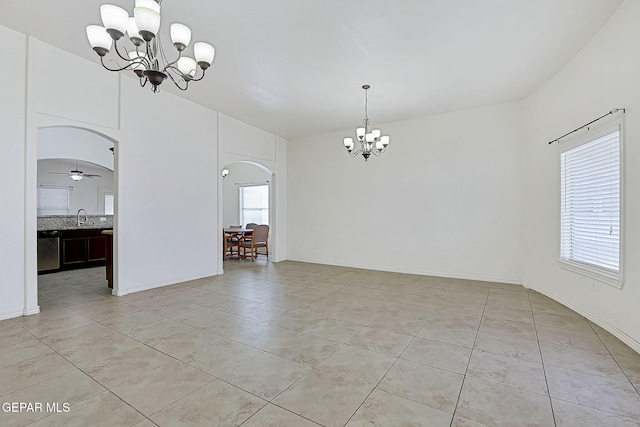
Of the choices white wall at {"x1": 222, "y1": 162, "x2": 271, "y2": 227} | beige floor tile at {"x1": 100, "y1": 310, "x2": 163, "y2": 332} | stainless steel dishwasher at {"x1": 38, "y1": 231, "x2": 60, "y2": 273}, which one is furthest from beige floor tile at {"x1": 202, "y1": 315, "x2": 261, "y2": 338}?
white wall at {"x1": 222, "y1": 162, "x2": 271, "y2": 227}

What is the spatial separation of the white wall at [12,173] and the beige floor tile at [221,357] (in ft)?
8.75

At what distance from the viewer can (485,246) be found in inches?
223

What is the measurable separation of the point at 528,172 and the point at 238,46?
193 inches

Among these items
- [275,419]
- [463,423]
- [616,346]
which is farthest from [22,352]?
[616,346]

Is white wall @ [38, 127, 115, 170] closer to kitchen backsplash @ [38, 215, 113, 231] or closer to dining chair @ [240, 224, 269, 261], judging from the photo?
kitchen backsplash @ [38, 215, 113, 231]

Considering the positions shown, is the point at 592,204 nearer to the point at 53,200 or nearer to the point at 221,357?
the point at 221,357

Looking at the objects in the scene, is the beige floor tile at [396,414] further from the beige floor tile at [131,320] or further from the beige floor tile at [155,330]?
the beige floor tile at [131,320]

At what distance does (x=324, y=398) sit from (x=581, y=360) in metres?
2.28

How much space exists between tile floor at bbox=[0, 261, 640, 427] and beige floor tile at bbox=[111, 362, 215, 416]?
0.01m

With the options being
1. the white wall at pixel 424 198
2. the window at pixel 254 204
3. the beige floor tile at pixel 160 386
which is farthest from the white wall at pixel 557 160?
the window at pixel 254 204

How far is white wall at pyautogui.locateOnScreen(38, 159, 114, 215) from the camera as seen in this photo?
971 cm

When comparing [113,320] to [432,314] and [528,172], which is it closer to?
[432,314]

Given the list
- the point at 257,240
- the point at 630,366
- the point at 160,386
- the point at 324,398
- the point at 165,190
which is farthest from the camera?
the point at 257,240

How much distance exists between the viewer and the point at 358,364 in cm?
258
